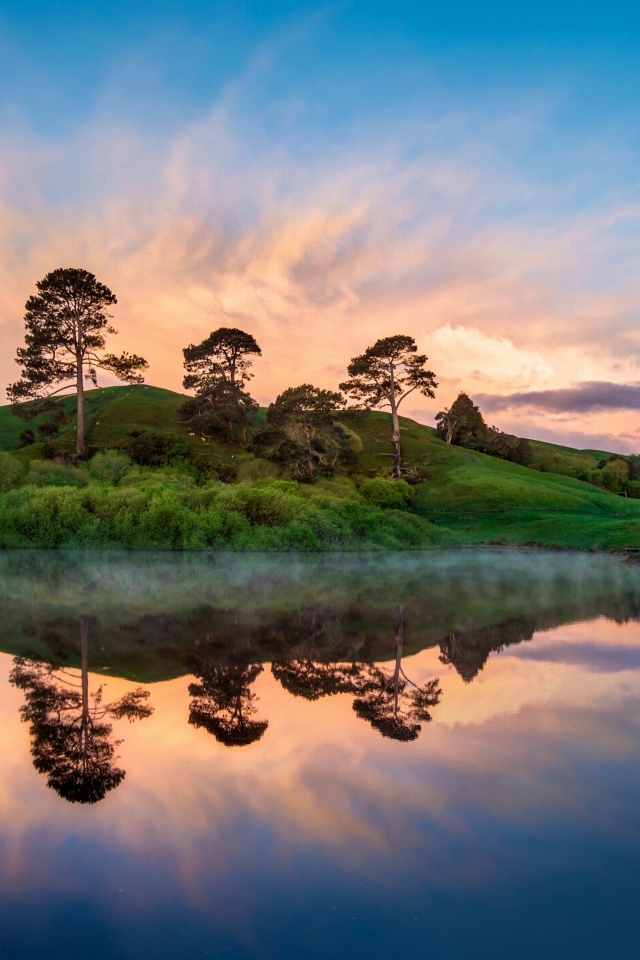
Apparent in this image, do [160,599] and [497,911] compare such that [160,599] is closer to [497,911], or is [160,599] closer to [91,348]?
[497,911]

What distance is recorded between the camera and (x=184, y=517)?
117 feet

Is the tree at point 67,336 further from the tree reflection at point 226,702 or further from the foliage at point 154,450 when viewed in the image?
the tree reflection at point 226,702

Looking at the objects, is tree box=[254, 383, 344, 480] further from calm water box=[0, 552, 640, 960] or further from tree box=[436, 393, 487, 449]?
calm water box=[0, 552, 640, 960]

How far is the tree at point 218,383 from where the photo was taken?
213 feet

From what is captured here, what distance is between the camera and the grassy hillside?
4472cm

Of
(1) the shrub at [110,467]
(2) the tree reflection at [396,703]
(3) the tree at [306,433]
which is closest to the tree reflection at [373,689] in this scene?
(2) the tree reflection at [396,703]

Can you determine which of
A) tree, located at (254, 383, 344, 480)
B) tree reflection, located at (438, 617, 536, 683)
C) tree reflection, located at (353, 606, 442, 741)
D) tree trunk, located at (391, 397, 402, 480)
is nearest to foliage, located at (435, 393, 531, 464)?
tree trunk, located at (391, 397, 402, 480)

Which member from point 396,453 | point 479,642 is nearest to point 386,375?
point 396,453

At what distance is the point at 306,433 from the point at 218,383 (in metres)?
17.1

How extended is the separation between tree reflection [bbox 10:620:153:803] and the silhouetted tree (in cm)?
83

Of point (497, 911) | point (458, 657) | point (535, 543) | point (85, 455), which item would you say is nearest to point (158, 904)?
point (497, 911)

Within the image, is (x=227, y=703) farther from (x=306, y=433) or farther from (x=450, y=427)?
(x=450, y=427)

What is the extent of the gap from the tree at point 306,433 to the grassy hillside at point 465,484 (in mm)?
2970

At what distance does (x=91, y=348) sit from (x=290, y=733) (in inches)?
2135
